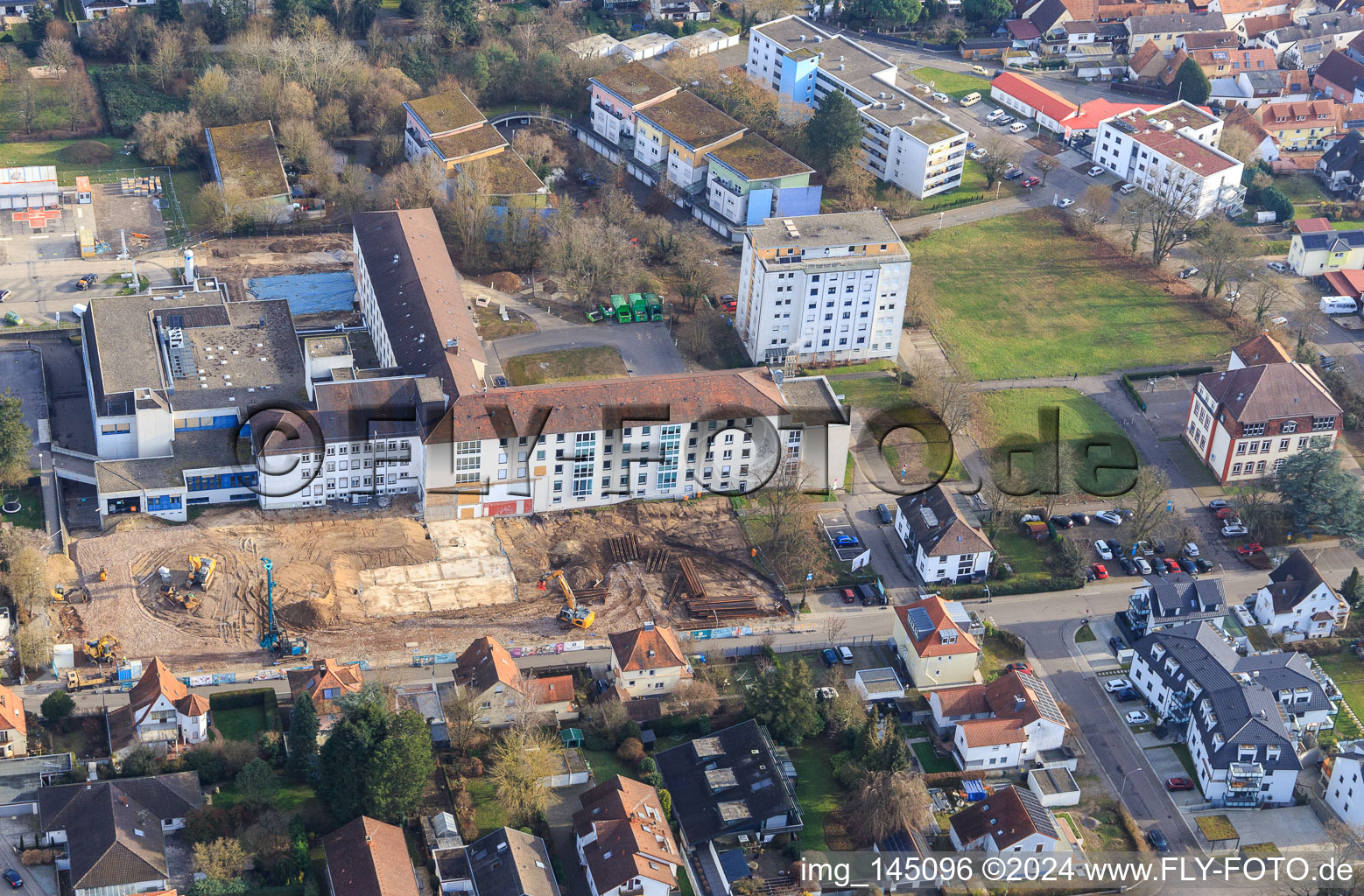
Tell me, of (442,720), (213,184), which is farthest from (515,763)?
(213,184)

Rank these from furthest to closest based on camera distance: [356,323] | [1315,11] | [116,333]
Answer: [1315,11]
[356,323]
[116,333]

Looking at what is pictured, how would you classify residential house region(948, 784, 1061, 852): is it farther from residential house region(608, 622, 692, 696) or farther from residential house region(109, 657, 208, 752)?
residential house region(109, 657, 208, 752)

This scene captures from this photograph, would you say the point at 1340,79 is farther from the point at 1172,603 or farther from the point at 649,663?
the point at 649,663

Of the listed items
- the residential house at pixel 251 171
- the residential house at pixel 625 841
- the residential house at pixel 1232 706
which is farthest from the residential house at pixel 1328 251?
the residential house at pixel 251 171

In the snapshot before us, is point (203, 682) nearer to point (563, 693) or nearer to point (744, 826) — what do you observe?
point (563, 693)

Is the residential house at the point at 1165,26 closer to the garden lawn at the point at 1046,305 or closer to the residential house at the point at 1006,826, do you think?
the garden lawn at the point at 1046,305

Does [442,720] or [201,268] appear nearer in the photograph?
[442,720]

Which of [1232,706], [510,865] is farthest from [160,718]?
[1232,706]

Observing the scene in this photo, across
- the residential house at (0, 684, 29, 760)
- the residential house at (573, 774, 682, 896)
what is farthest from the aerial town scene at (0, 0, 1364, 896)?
the residential house at (0, 684, 29, 760)
